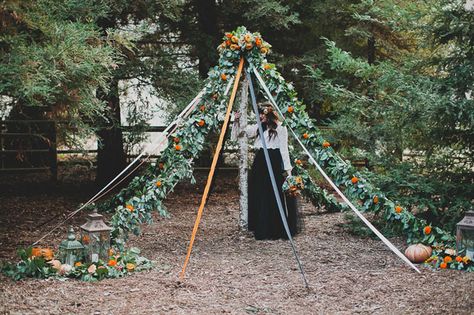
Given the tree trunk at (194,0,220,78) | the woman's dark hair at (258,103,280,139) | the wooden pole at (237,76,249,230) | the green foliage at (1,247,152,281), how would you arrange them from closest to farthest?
the green foliage at (1,247,152,281), the woman's dark hair at (258,103,280,139), the wooden pole at (237,76,249,230), the tree trunk at (194,0,220,78)

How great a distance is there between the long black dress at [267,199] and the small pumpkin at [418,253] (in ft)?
5.73

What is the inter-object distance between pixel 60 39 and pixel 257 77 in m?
2.39

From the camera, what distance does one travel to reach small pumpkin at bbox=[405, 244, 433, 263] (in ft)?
21.1

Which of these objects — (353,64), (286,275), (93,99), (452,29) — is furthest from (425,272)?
(93,99)

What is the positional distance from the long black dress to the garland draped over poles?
53 cm

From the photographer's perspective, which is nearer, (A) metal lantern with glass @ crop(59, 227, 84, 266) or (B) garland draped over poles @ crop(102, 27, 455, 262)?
(A) metal lantern with glass @ crop(59, 227, 84, 266)

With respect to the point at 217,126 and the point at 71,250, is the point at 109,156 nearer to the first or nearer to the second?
the point at 217,126

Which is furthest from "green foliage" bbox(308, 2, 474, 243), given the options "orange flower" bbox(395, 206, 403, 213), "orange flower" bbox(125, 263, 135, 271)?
"orange flower" bbox(125, 263, 135, 271)

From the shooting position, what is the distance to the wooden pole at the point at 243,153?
7617 millimetres

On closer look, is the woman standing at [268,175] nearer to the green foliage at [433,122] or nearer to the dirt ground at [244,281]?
the dirt ground at [244,281]

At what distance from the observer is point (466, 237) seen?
6.32 m

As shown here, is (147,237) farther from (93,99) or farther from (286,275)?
(286,275)

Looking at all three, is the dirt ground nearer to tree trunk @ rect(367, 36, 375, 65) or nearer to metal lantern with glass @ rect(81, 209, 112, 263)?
metal lantern with glass @ rect(81, 209, 112, 263)

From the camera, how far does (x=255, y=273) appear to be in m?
6.18
